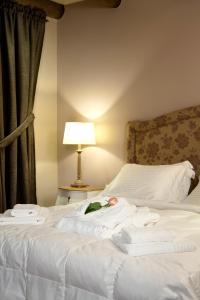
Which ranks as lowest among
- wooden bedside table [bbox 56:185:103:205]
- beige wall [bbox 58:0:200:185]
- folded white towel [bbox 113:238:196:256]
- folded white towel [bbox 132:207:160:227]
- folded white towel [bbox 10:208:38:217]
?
wooden bedside table [bbox 56:185:103:205]

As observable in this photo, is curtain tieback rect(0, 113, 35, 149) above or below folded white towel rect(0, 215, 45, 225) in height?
above

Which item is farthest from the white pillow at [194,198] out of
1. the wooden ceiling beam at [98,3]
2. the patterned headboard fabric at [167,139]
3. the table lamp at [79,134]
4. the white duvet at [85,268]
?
the wooden ceiling beam at [98,3]

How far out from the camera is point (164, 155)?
3633mm

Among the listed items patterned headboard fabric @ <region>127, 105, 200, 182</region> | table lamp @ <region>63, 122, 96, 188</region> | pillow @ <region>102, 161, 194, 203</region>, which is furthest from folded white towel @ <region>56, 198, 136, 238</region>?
table lamp @ <region>63, 122, 96, 188</region>

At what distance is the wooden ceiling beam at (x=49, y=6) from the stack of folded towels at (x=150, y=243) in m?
3.00

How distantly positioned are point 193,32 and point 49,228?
220cm

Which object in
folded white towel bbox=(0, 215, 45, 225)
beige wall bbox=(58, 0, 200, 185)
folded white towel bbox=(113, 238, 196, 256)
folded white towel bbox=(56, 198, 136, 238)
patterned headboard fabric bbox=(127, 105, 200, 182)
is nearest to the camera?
folded white towel bbox=(113, 238, 196, 256)

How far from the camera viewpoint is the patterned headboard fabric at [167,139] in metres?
3.45

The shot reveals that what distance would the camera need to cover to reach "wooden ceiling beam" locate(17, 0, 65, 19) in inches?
162

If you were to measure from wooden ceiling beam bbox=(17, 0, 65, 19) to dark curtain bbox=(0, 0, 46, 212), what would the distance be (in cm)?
6

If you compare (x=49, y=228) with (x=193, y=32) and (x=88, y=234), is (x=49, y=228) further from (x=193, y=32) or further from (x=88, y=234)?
(x=193, y=32)

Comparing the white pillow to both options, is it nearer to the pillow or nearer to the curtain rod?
the pillow

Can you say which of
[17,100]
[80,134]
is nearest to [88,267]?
[80,134]

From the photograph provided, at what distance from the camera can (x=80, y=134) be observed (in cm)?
407
